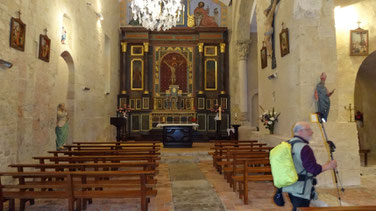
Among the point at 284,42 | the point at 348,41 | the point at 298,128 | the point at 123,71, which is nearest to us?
the point at 298,128

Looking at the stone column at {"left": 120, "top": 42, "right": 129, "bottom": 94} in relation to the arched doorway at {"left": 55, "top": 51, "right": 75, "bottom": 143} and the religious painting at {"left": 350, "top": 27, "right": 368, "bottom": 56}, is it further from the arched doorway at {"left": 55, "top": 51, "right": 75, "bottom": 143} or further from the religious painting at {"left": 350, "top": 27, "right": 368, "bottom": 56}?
the religious painting at {"left": 350, "top": 27, "right": 368, "bottom": 56}

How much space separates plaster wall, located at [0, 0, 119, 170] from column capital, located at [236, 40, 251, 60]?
21.0ft

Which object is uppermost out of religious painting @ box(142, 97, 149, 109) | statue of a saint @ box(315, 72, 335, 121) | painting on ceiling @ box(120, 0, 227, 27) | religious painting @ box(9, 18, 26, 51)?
painting on ceiling @ box(120, 0, 227, 27)

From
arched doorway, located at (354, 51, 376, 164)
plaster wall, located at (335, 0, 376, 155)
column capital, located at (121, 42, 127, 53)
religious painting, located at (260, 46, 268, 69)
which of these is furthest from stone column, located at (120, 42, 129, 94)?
arched doorway, located at (354, 51, 376, 164)

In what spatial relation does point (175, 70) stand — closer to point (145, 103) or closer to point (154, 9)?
point (145, 103)

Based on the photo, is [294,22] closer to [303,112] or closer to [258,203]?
[303,112]

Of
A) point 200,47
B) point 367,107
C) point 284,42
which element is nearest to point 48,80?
point 284,42

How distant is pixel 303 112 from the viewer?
6191 mm

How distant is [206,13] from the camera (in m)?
16.2

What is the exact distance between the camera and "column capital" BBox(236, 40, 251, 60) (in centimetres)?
1389

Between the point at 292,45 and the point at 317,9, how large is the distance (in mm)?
907

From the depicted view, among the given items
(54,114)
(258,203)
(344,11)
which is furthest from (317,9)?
(54,114)

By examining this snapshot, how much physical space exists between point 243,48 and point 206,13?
146 inches

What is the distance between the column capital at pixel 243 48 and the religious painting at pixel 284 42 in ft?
22.2
